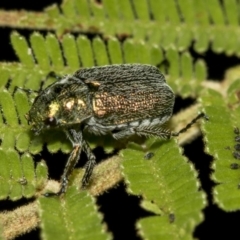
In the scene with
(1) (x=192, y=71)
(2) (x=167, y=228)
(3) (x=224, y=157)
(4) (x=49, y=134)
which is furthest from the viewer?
(1) (x=192, y=71)

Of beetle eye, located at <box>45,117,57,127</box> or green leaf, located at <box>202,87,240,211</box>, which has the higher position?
green leaf, located at <box>202,87,240,211</box>

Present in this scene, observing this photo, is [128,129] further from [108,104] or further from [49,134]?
[49,134]

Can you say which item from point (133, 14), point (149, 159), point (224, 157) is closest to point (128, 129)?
point (149, 159)

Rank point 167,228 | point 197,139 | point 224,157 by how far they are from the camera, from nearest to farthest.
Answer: point 167,228 → point 224,157 → point 197,139

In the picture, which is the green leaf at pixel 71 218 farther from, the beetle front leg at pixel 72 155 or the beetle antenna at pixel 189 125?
the beetle antenna at pixel 189 125

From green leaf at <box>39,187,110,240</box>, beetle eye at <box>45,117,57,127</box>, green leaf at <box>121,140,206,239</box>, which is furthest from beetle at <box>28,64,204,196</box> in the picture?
green leaf at <box>39,187,110,240</box>

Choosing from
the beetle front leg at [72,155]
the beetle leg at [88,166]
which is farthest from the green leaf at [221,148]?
the beetle front leg at [72,155]

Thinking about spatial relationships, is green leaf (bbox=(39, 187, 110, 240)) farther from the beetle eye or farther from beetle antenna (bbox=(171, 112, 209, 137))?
beetle antenna (bbox=(171, 112, 209, 137))

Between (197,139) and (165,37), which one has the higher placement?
(165,37)

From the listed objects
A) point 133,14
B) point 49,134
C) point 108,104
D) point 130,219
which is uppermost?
point 133,14
